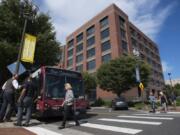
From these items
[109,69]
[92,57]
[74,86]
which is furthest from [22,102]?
[92,57]

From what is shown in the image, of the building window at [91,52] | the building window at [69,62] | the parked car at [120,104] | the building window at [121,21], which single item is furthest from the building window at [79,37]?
the parked car at [120,104]

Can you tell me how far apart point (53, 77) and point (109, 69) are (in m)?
25.9

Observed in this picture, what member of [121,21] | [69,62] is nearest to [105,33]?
[121,21]

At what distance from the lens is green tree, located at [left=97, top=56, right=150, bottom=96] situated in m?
34.4

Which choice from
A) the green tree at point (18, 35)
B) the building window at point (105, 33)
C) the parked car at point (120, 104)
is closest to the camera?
the green tree at point (18, 35)

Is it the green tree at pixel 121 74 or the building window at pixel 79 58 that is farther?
the building window at pixel 79 58

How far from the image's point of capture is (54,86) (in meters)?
10.5

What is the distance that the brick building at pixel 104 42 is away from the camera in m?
49.7

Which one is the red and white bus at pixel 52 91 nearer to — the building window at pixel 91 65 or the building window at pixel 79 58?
the building window at pixel 91 65

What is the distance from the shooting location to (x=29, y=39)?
11.2 m

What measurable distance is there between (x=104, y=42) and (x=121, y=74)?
755 inches

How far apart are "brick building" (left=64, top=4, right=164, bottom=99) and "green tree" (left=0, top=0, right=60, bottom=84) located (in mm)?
31107

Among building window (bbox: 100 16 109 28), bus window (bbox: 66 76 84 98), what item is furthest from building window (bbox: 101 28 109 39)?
bus window (bbox: 66 76 84 98)

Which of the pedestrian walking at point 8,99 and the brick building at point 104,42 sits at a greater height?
the brick building at point 104,42
